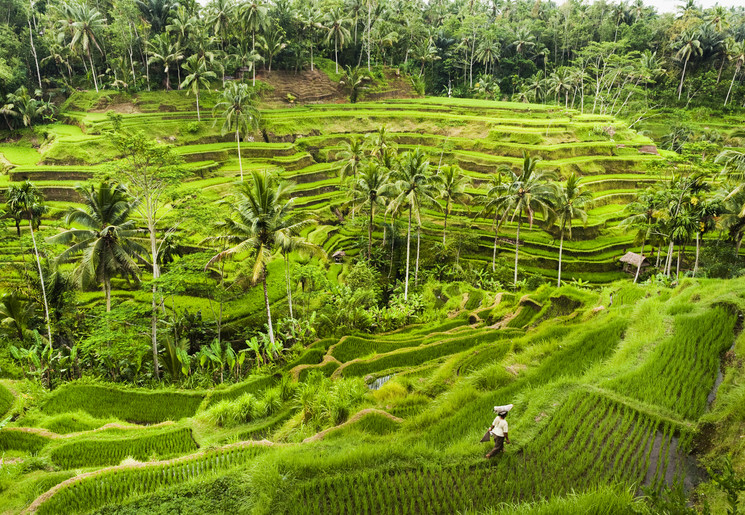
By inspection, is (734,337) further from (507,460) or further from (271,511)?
(271,511)

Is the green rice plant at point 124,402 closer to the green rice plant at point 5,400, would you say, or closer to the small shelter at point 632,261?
the green rice plant at point 5,400

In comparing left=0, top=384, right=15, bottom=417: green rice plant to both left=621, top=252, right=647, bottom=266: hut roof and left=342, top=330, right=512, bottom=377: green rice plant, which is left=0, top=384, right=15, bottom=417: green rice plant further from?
left=621, top=252, right=647, bottom=266: hut roof

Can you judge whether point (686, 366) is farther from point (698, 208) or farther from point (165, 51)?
point (165, 51)

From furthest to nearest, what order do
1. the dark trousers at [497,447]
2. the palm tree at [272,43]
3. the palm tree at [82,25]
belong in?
the palm tree at [272,43] → the palm tree at [82,25] → the dark trousers at [497,447]

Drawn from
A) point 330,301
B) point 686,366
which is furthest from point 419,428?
point 330,301

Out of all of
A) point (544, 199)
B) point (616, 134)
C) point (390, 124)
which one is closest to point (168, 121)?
point (390, 124)

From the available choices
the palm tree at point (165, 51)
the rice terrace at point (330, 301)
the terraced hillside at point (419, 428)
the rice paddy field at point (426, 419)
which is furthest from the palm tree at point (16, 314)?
the palm tree at point (165, 51)
